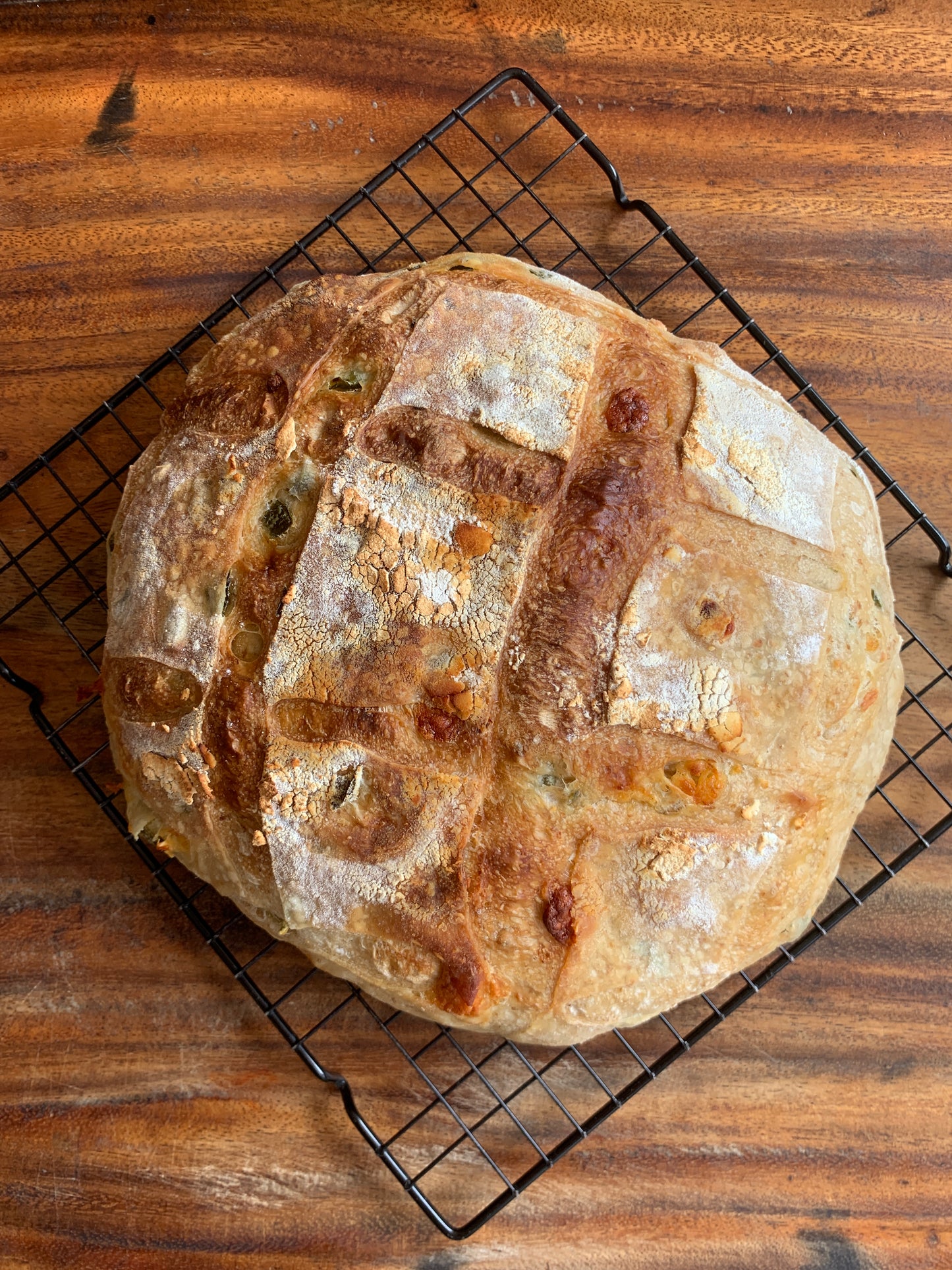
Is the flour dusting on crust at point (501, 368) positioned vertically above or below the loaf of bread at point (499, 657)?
above

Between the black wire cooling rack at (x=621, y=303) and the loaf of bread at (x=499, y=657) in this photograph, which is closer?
the loaf of bread at (x=499, y=657)

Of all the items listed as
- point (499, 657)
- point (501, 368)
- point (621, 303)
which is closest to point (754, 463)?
point (501, 368)

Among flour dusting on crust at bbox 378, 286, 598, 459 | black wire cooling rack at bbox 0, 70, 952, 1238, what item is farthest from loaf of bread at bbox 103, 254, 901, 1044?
black wire cooling rack at bbox 0, 70, 952, 1238

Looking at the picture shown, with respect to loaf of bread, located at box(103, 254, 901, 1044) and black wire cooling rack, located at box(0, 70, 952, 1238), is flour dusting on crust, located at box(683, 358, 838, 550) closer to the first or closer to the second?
loaf of bread, located at box(103, 254, 901, 1044)

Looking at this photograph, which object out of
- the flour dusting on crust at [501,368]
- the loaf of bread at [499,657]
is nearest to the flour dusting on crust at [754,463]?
the loaf of bread at [499,657]

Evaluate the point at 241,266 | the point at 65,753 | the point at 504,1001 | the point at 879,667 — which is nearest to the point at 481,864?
the point at 504,1001

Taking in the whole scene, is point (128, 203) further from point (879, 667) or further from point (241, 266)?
point (879, 667)

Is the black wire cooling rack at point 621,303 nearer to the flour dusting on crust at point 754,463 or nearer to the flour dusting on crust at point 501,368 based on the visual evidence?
the flour dusting on crust at point 754,463
